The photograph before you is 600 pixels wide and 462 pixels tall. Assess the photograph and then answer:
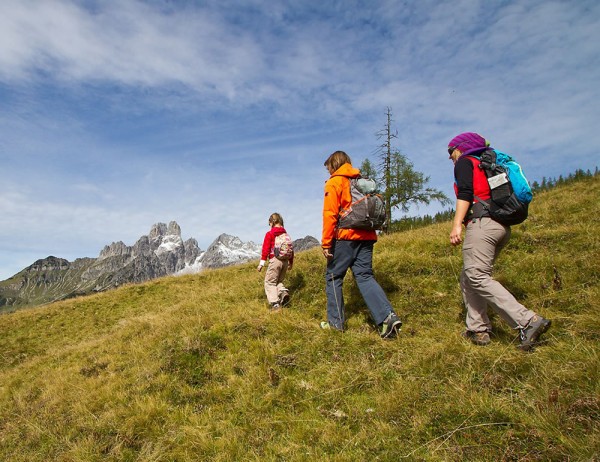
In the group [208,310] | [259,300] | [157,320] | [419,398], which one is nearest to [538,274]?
[419,398]

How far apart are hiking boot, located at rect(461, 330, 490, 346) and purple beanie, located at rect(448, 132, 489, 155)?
98.8 inches

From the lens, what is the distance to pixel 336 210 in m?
5.93

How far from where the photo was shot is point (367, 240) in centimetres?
599

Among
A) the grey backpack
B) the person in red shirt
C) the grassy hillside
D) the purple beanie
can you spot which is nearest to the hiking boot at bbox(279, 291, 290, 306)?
the person in red shirt

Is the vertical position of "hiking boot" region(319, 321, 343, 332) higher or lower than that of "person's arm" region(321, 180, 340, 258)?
lower

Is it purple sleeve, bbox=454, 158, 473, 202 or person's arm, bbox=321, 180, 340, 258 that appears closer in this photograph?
purple sleeve, bbox=454, 158, 473, 202

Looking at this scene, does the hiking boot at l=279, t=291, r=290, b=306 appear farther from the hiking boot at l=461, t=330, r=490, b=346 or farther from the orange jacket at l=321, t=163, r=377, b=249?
the hiking boot at l=461, t=330, r=490, b=346

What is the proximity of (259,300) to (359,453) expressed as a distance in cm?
630

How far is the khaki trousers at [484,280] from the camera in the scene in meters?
4.39

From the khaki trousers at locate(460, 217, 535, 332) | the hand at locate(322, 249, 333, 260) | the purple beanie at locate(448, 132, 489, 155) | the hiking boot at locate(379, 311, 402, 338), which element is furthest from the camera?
the hand at locate(322, 249, 333, 260)

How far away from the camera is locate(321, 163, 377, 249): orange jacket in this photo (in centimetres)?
591

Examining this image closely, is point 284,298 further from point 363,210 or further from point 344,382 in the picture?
point 344,382

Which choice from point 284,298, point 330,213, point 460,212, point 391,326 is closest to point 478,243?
point 460,212

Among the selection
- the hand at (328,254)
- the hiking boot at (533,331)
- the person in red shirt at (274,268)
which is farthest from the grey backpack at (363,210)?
the person in red shirt at (274,268)
